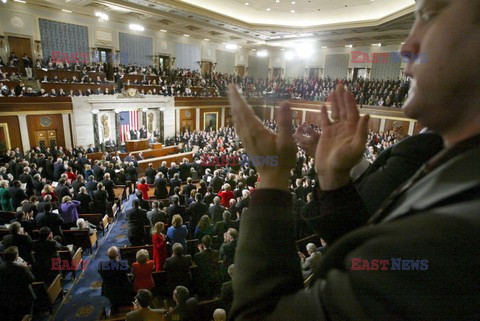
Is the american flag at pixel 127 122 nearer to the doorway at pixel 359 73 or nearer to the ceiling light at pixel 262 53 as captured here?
the ceiling light at pixel 262 53

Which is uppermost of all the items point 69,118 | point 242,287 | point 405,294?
point 405,294

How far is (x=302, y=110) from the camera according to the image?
72.8 feet

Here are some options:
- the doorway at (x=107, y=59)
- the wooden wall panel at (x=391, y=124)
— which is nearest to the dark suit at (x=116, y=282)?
the wooden wall panel at (x=391, y=124)

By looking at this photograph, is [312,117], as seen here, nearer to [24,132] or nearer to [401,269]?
[24,132]

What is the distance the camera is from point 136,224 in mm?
5848

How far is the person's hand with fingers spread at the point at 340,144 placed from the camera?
946 millimetres

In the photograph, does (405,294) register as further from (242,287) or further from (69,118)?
(69,118)

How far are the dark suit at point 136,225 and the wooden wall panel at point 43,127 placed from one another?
1103cm

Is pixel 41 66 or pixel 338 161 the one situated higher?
pixel 41 66

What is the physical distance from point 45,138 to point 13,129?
138 centimetres

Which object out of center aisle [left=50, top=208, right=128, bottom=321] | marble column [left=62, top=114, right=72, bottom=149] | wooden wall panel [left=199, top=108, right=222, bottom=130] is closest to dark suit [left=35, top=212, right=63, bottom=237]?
center aisle [left=50, top=208, right=128, bottom=321]

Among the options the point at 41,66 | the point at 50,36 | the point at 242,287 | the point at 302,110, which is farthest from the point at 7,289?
the point at 302,110

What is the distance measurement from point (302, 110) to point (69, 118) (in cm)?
1602

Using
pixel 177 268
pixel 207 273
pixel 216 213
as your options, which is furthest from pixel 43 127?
pixel 207 273
